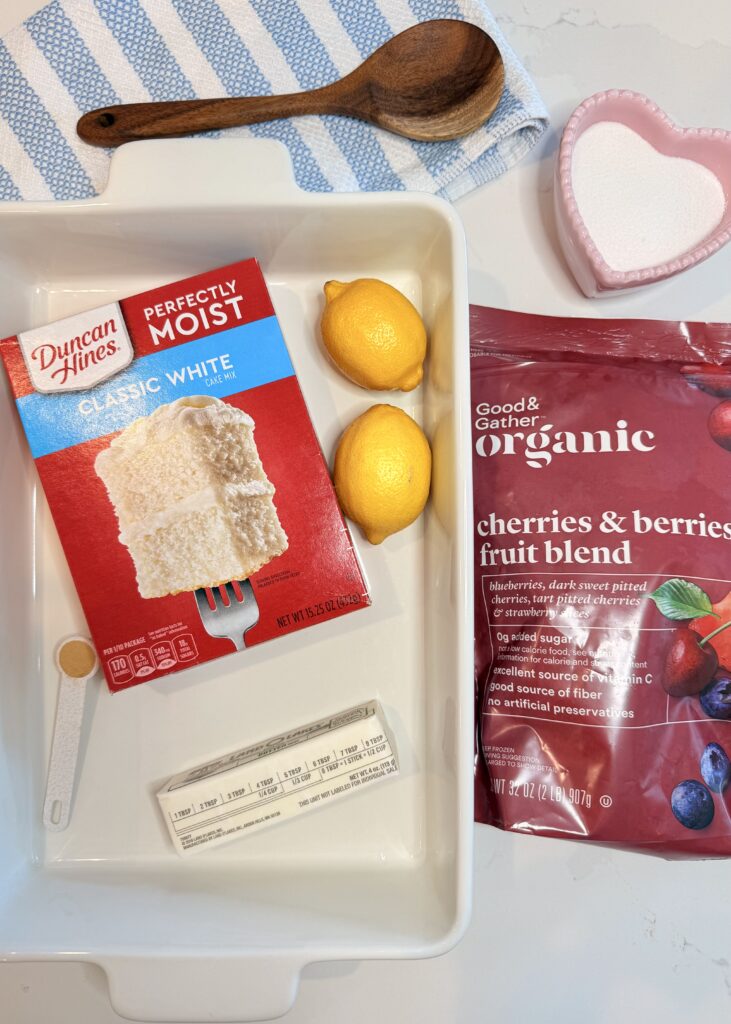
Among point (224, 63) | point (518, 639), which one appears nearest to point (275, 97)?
point (224, 63)

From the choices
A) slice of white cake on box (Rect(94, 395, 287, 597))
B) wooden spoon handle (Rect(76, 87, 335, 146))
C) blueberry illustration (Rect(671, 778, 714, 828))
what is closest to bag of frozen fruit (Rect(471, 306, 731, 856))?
blueberry illustration (Rect(671, 778, 714, 828))

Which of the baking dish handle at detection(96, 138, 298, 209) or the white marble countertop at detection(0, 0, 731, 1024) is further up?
the baking dish handle at detection(96, 138, 298, 209)

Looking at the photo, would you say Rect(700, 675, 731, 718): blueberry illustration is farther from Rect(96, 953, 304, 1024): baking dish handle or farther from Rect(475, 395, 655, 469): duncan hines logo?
Rect(96, 953, 304, 1024): baking dish handle

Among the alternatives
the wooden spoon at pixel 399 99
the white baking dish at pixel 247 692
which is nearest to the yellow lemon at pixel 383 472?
the white baking dish at pixel 247 692

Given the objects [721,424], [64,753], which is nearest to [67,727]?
[64,753]

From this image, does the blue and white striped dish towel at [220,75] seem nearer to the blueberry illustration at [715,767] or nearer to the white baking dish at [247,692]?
the white baking dish at [247,692]

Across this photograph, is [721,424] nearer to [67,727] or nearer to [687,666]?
[687,666]
